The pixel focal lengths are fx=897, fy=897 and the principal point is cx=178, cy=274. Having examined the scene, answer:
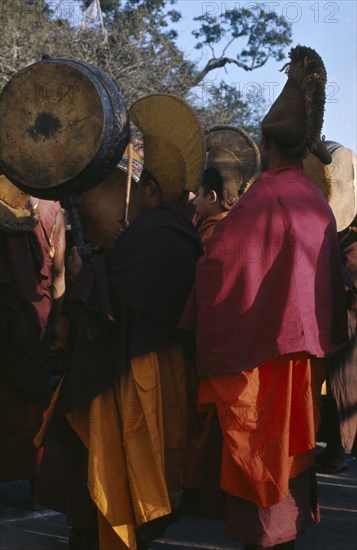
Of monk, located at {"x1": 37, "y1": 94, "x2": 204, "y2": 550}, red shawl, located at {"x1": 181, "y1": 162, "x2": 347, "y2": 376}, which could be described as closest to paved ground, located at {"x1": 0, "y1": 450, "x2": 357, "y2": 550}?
monk, located at {"x1": 37, "y1": 94, "x2": 204, "y2": 550}

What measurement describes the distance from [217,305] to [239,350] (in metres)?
0.20

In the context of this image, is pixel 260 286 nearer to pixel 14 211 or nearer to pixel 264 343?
pixel 264 343

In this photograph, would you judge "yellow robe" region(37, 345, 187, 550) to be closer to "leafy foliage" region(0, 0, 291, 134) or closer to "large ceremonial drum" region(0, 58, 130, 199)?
"large ceremonial drum" region(0, 58, 130, 199)

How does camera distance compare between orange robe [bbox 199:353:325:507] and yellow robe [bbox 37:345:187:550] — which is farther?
yellow robe [bbox 37:345:187:550]

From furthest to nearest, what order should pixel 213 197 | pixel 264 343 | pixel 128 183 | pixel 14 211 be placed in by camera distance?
pixel 14 211, pixel 213 197, pixel 128 183, pixel 264 343

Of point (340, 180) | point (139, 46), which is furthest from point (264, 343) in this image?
point (139, 46)

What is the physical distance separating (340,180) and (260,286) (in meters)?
2.52

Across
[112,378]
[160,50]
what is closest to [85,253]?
[112,378]

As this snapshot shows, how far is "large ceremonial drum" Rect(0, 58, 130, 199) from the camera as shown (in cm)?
377

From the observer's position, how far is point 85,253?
3.94m

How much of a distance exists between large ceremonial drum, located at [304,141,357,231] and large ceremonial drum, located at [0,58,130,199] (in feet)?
5.61

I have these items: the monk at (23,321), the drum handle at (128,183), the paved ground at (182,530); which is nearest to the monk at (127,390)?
the drum handle at (128,183)

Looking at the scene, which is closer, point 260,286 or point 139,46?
point 260,286

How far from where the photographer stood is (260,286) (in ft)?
11.7
